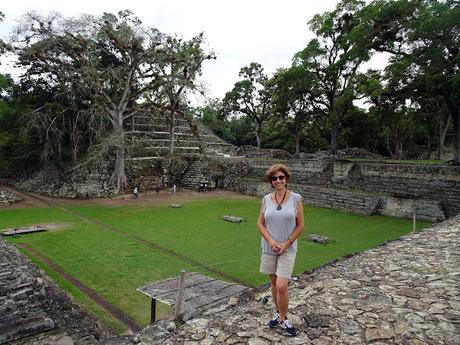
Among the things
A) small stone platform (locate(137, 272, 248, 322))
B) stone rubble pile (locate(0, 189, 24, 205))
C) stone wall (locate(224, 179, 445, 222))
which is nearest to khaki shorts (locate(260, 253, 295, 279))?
small stone platform (locate(137, 272, 248, 322))

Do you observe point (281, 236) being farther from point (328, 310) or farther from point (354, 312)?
point (354, 312)

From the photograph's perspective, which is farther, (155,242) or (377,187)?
(377,187)

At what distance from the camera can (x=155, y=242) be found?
10625 mm

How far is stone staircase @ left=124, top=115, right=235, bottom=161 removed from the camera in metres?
24.5

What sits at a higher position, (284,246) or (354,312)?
(284,246)

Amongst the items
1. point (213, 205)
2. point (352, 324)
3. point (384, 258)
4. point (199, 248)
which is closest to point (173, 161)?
point (213, 205)

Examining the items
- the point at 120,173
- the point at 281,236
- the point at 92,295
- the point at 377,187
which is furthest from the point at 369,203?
the point at 120,173

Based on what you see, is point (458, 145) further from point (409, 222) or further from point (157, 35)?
point (157, 35)

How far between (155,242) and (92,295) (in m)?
3.86

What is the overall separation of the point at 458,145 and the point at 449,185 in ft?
13.8

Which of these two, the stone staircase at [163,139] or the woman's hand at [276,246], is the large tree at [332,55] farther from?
the woman's hand at [276,246]

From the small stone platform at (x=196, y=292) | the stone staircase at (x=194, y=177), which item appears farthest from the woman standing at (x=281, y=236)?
the stone staircase at (x=194, y=177)

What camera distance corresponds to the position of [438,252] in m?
6.02

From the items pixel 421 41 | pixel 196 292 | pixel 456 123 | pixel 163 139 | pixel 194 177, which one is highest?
pixel 421 41
